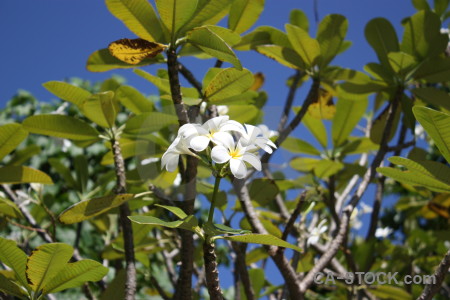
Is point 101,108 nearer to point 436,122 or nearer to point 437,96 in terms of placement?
point 436,122

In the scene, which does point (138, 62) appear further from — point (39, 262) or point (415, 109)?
point (415, 109)

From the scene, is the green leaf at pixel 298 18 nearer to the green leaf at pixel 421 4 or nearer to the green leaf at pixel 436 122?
the green leaf at pixel 421 4

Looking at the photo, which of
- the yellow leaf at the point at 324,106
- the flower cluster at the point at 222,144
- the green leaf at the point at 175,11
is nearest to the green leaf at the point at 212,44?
the green leaf at the point at 175,11

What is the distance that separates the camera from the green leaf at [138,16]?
44.3 inches

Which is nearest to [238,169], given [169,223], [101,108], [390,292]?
[169,223]

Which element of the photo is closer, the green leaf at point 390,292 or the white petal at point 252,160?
the white petal at point 252,160

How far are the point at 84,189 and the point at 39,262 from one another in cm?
88

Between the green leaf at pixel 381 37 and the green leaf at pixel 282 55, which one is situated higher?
the green leaf at pixel 381 37

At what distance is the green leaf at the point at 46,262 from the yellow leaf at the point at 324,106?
990mm

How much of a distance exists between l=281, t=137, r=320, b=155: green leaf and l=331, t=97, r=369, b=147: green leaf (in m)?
0.09

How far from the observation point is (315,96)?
165 centimetres

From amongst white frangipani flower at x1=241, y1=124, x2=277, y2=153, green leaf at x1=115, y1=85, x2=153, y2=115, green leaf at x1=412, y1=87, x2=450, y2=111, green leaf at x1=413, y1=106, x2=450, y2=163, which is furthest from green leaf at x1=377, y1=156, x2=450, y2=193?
green leaf at x1=115, y1=85, x2=153, y2=115

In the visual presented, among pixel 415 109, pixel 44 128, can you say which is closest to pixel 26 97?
pixel 44 128

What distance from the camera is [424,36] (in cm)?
161
